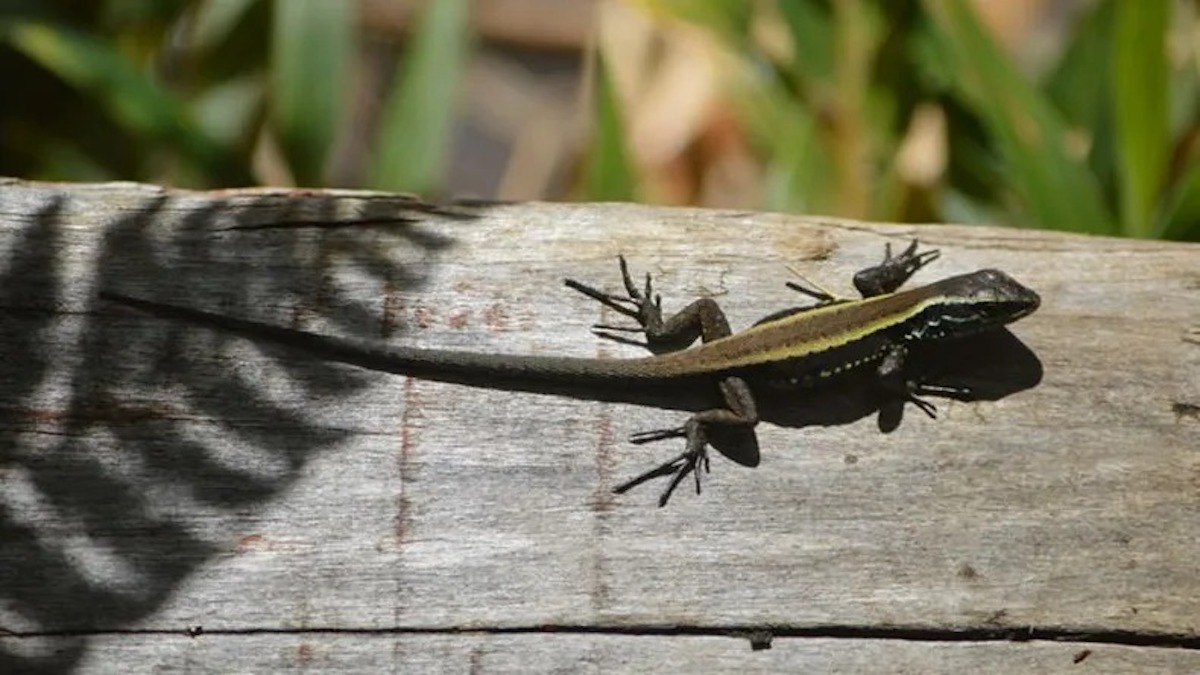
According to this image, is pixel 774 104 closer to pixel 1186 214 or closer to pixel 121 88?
pixel 1186 214

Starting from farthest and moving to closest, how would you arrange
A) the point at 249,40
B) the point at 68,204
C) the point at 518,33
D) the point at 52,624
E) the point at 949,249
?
the point at 518,33, the point at 249,40, the point at 949,249, the point at 68,204, the point at 52,624

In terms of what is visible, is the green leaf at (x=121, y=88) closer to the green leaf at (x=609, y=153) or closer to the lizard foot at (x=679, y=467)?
the green leaf at (x=609, y=153)

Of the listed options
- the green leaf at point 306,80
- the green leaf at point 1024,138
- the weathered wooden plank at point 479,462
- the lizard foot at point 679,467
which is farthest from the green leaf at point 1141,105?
the green leaf at point 306,80

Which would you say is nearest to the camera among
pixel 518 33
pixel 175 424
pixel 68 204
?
pixel 175 424

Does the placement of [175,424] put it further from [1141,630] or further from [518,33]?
[518,33]

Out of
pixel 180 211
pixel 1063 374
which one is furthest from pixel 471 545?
pixel 1063 374

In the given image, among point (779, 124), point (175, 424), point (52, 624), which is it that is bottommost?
point (52, 624)

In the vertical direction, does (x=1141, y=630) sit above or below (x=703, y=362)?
below

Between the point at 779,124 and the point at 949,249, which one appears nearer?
the point at 949,249
